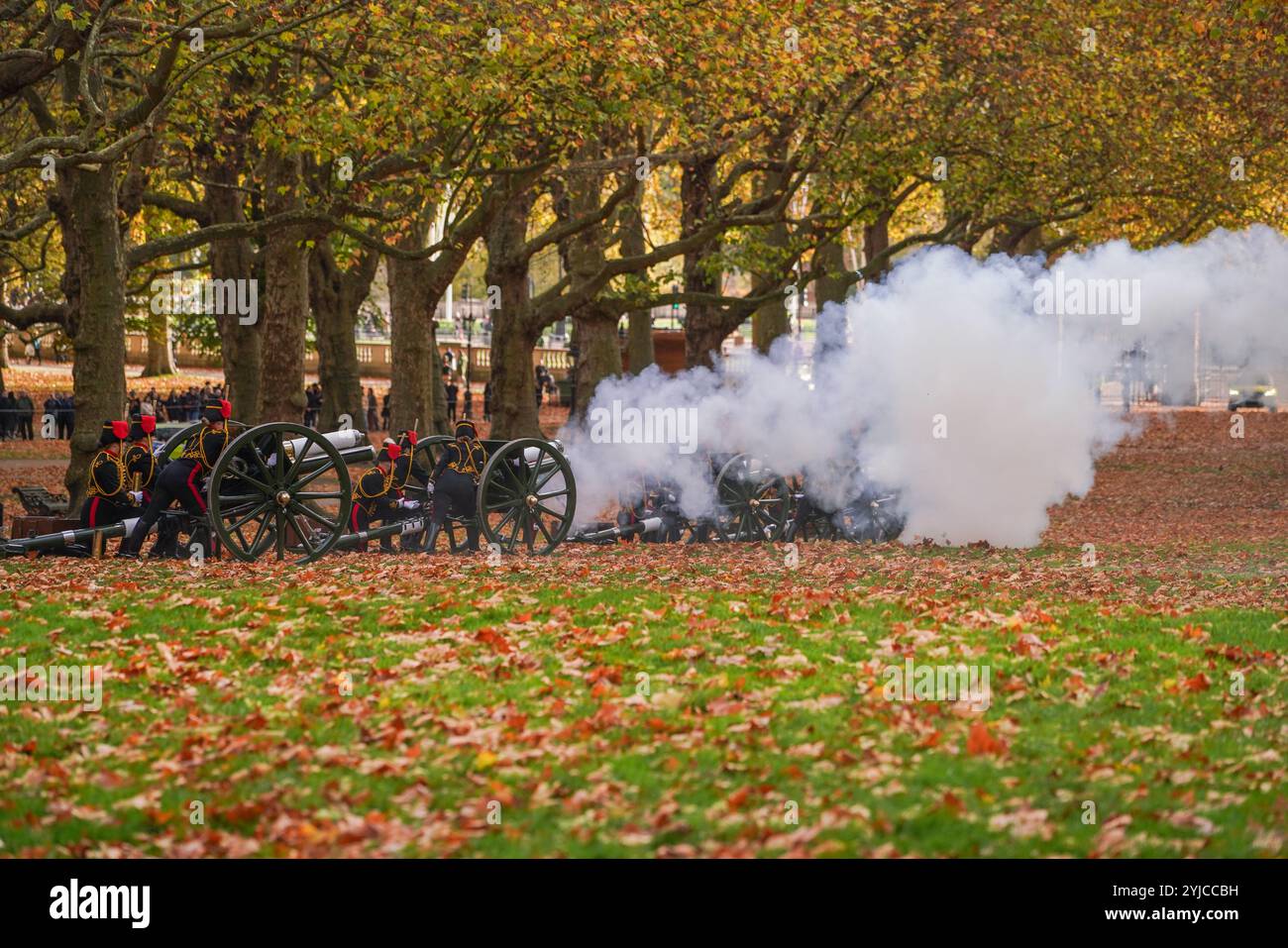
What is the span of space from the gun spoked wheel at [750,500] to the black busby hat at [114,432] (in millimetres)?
7570

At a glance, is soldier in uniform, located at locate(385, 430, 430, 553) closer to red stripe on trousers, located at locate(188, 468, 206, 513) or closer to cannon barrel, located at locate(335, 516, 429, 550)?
cannon barrel, located at locate(335, 516, 429, 550)

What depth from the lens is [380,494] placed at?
651 inches

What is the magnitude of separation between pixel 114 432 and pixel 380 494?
2949mm

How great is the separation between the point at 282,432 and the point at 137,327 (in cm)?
3148

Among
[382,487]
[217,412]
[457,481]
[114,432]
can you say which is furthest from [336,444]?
[114,432]

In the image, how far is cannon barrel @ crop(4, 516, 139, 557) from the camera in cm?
1430

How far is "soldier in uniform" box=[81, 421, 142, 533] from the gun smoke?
18.8 feet

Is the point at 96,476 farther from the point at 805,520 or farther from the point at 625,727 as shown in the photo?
the point at 805,520

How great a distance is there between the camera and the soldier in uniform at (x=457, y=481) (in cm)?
1628

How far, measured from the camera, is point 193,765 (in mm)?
7297

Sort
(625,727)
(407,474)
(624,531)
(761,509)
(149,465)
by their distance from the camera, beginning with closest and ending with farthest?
(625,727)
(149,465)
(407,474)
(624,531)
(761,509)

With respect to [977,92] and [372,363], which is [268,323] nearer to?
Result: [977,92]

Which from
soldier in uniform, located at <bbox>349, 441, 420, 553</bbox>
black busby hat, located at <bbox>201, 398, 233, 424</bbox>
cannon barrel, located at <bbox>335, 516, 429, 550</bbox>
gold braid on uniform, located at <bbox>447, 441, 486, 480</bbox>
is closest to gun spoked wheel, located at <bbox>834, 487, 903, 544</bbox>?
gold braid on uniform, located at <bbox>447, 441, 486, 480</bbox>
